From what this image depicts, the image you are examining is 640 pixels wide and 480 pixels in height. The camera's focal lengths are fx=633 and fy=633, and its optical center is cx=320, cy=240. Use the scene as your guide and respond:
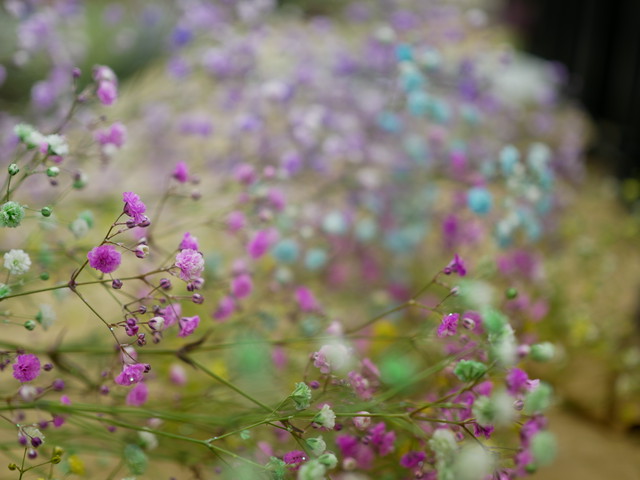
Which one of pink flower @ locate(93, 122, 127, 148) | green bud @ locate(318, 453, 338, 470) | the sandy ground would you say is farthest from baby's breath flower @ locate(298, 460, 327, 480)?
the sandy ground

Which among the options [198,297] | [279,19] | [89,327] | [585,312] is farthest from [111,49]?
[198,297]

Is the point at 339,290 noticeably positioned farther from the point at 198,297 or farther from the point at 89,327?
the point at 198,297

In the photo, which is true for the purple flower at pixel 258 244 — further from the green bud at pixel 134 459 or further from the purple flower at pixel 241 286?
the green bud at pixel 134 459

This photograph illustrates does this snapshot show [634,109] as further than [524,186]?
Yes

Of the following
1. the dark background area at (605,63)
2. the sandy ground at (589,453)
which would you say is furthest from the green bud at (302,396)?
the dark background area at (605,63)

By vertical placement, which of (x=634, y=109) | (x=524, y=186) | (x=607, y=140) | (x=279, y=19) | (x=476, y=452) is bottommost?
(x=607, y=140)

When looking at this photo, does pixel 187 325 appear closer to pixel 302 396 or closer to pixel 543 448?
pixel 302 396
